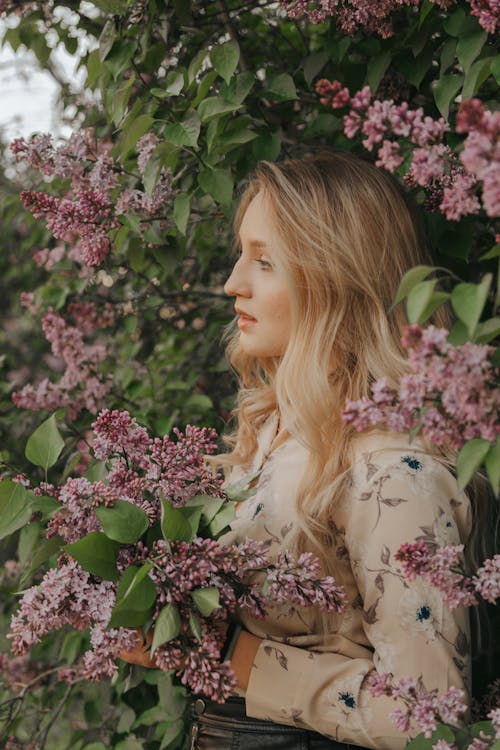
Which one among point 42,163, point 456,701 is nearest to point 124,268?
point 42,163

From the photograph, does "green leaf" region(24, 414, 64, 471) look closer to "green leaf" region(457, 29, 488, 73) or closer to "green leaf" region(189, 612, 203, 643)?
"green leaf" region(189, 612, 203, 643)

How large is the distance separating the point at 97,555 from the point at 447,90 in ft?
3.39

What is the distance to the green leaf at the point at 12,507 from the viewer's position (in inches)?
49.5

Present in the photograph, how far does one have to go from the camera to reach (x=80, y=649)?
2.49 meters

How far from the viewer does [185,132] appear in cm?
165

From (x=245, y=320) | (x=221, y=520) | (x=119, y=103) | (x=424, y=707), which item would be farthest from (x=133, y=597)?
(x=119, y=103)

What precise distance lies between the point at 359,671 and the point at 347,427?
0.42 metres

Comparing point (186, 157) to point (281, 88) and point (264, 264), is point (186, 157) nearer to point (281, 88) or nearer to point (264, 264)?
point (281, 88)

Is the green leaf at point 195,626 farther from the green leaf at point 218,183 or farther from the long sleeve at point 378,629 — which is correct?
the green leaf at point 218,183

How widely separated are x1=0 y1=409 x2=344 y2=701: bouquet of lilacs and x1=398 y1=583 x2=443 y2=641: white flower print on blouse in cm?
13

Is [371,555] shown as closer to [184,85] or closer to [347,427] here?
[347,427]

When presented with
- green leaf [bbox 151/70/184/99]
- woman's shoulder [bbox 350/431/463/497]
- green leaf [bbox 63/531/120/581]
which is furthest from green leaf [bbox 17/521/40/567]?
green leaf [bbox 151/70/184/99]

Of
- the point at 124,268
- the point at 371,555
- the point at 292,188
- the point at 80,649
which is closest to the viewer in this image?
the point at 371,555

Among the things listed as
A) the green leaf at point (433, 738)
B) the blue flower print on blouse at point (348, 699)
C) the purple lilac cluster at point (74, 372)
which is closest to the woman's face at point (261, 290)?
the blue flower print on blouse at point (348, 699)
